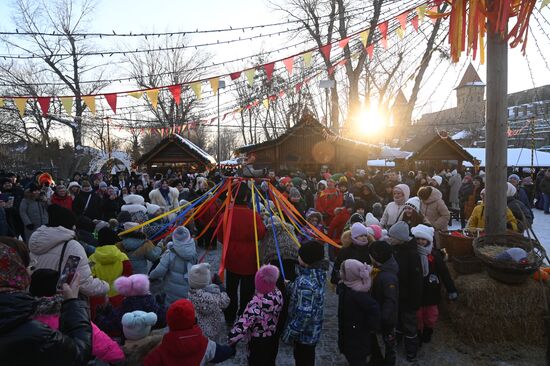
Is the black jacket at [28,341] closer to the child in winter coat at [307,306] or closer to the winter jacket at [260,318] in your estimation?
the winter jacket at [260,318]

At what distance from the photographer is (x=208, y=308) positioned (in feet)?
10.8

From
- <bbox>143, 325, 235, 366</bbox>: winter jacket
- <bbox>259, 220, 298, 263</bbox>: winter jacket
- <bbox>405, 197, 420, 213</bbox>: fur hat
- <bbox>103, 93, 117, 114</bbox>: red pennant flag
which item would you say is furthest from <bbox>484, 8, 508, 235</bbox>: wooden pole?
<bbox>103, 93, 117, 114</bbox>: red pennant flag

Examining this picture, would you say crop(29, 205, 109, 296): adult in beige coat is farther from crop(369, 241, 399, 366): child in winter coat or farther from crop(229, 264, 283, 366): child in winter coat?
crop(369, 241, 399, 366): child in winter coat

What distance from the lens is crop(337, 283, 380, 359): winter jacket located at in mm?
3242

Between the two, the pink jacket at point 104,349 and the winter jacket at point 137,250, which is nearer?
the pink jacket at point 104,349

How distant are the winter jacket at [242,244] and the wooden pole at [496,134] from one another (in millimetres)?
3188

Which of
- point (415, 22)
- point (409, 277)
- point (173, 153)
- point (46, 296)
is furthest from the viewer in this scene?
point (173, 153)

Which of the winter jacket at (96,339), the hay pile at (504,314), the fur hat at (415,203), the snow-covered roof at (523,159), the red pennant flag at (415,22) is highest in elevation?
the red pennant flag at (415,22)

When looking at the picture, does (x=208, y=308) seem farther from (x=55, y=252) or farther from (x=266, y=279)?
(x=55, y=252)

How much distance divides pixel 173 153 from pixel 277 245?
1450cm

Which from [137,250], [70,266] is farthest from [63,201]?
[70,266]

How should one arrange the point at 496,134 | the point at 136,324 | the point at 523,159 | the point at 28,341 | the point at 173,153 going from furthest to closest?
the point at 523,159 → the point at 173,153 → the point at 496,134 → the point at 136,324 → the point at 28,341

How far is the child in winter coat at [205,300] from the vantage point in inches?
129

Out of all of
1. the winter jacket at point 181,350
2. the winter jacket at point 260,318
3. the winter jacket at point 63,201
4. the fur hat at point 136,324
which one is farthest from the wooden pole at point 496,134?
the winter jacket at point 63,201
